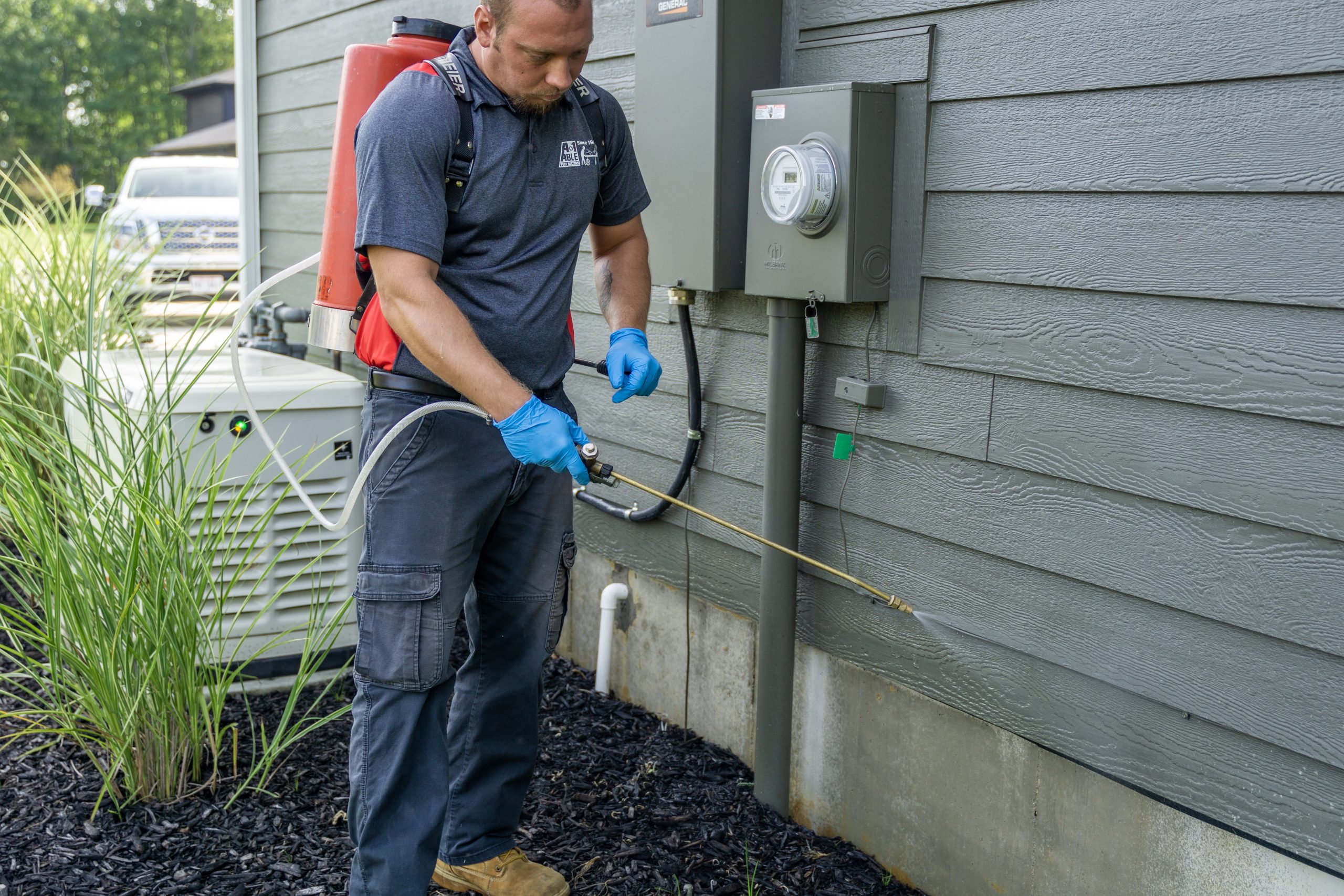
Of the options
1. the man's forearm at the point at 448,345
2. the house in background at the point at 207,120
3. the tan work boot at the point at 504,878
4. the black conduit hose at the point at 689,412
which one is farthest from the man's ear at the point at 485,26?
the house in background at the point at 207,120

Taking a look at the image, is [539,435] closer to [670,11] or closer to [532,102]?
[532,102]

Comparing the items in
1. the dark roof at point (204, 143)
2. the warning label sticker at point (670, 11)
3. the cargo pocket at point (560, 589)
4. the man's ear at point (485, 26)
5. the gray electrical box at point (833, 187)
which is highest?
the dark roof at point (204, 143)

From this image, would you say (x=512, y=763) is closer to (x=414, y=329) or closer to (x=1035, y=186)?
(x=414, y=329)

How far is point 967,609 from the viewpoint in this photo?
6.92ft

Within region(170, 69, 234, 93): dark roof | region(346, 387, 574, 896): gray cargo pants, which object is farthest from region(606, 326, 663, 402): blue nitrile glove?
region(170, 69, 234, 93): dark roof

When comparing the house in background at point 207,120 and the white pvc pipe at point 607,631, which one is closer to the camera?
the white pvc pipe at point 607,631

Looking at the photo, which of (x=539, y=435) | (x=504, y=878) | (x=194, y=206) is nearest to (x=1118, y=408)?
(x=539, y=435)

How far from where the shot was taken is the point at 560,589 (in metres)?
2.21

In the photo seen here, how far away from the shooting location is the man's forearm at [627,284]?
2.26 m

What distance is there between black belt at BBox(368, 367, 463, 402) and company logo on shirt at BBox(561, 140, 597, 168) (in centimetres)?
45

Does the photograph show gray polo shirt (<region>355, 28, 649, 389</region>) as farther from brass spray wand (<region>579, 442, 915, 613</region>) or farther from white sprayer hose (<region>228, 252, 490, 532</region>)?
brass spray wand (<region>579, 442, 915, 613</region>)

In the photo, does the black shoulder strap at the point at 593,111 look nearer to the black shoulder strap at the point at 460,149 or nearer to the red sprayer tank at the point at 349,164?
the black shoulder strap at the point at 460,149

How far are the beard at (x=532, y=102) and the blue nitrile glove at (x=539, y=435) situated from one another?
0.50 m

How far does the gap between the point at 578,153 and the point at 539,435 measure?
550 millimetres
